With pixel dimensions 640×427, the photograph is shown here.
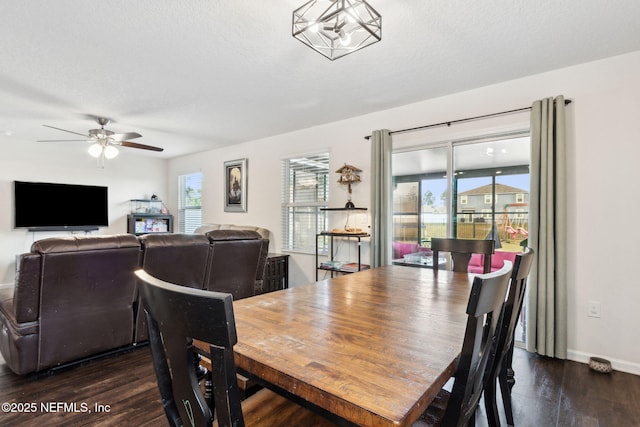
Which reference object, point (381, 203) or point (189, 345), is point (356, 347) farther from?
point (381, 203)

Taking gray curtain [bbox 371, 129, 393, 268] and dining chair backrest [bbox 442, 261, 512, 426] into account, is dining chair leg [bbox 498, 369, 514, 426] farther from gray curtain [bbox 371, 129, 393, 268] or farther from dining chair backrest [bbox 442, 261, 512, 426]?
gray curtain [bbox 371, 129, 393, 268]

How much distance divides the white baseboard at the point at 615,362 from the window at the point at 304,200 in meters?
Result: 2.95

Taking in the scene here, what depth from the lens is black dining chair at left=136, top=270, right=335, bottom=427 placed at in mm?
A: 600

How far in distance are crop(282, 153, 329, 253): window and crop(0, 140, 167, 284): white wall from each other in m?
3.56

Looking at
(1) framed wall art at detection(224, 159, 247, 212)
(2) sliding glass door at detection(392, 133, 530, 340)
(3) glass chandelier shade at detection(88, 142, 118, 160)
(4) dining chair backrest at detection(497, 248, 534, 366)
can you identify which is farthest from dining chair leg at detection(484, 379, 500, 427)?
(1) framed wall art at detection(224, 159, 247, 212)

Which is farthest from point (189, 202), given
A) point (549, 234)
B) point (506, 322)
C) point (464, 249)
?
point (506, 322)

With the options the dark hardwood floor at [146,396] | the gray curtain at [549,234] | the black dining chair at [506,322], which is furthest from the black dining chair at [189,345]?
the gray curtain at [549,234]

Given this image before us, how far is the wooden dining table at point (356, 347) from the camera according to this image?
712 mm

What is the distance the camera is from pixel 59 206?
5.54 metres

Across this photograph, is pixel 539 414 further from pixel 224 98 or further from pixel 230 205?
pixel 230 205

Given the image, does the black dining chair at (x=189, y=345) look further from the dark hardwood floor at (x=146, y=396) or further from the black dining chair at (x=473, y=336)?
the dark hardwood floor at (x=146, y=396)

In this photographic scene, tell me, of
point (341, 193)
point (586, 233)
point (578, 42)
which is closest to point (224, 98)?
point (341, 193)

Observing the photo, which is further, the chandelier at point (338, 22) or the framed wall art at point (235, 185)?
the framed wall art at point (235, 185)

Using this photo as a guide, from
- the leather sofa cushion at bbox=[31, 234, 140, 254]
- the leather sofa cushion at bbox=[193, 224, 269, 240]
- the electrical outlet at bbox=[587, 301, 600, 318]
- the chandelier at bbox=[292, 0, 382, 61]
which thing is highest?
the chandelier at bbox=[292, 0, 382, 61]
